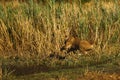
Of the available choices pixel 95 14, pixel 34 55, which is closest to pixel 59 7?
pixel 95 14

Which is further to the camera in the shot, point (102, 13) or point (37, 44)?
point (102, 13)

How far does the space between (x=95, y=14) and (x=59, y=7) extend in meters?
1.02

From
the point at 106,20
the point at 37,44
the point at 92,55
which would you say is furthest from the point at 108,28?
the point at 37,44

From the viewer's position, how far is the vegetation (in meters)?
9.02

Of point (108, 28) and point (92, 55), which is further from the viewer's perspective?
point (108, 28)

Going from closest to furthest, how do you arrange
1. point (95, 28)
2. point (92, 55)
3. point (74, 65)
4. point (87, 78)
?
point (87, 78) < point (74, 65) < point (92, 55) < point (95, 28)

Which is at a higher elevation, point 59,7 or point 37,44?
point 59,7

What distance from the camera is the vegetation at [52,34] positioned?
9.02 meters

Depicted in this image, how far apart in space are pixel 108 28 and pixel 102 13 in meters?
0.74

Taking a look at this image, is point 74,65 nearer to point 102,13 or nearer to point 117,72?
point 117,72

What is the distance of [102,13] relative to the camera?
11.3m

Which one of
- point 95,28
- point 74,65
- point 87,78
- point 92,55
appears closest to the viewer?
point 87,78

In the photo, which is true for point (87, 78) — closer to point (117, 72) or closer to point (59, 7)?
point (117, 72)

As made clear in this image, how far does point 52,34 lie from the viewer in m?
10.4
